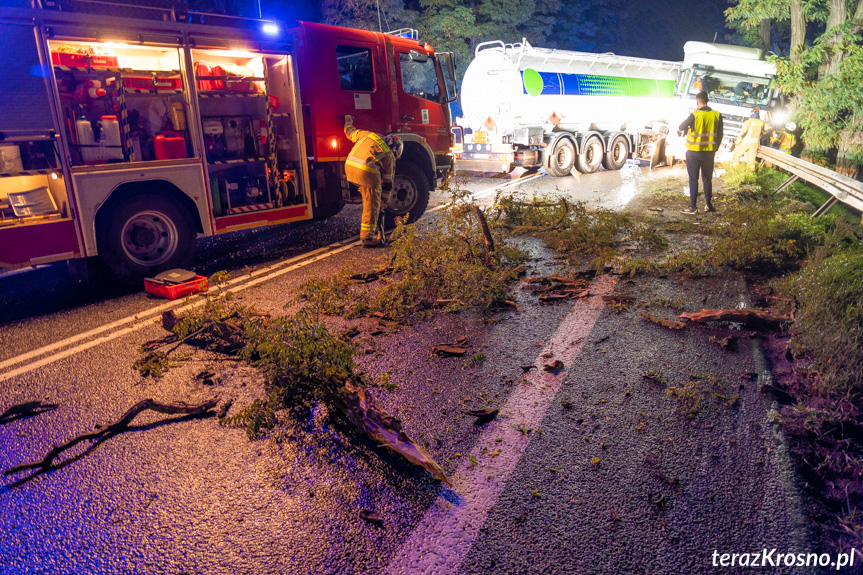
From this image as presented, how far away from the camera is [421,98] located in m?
9.78

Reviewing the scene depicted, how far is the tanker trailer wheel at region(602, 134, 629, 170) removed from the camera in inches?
684

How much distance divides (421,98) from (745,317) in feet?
21.8

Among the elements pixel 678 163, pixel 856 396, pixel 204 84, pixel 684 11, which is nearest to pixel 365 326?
pixel 856 396

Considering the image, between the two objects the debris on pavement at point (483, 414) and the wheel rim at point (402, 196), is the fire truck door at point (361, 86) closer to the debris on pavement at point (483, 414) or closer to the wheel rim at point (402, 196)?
the wheel rim at point (402, 196)

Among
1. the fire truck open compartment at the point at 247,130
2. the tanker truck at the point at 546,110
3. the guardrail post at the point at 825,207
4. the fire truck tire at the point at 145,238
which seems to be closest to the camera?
the fire truck tire at the point at 145,238

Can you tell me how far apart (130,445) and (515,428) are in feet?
7.46

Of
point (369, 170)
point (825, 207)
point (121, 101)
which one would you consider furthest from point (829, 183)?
point (121, 101)

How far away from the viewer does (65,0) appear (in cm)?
573

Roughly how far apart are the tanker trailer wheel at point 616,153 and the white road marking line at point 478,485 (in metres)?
14.2

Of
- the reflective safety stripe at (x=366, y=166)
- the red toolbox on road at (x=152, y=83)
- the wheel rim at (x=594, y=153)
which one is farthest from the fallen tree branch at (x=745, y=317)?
the wheel rim at (x=594, y=153)

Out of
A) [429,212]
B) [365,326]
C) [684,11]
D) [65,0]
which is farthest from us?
[684,11]

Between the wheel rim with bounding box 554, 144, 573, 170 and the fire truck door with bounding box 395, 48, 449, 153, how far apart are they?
6.13m

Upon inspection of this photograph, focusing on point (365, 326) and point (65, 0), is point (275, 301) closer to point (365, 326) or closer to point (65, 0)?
point (365, 326)

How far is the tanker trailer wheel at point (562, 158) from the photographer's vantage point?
1535 centimetres
